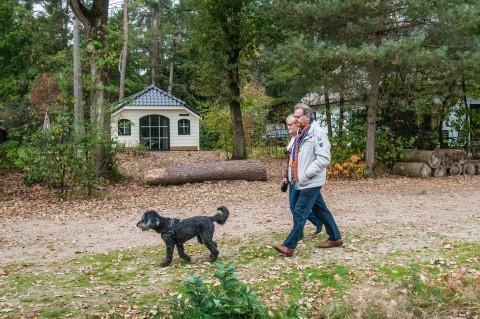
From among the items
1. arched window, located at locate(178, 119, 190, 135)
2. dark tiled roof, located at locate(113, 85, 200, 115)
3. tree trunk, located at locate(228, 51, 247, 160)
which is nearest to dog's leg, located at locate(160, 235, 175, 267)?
tree trunk, located at locate(228, 51, 247, 160)

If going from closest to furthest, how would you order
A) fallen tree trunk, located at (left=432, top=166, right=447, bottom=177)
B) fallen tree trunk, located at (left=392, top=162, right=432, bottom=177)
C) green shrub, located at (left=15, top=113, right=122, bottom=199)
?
green shrub, located at (left=15, top=113, right=122, bottom=199)
fallen tree trunk, located at (left=392, top=162, right=432, bottom=177)
fallen tree trunk, located at (left=432, top=166, right=447, bottom=177)

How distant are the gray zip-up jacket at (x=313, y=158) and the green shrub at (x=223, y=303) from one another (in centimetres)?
187

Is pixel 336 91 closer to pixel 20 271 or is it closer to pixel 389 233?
pixel 389 233

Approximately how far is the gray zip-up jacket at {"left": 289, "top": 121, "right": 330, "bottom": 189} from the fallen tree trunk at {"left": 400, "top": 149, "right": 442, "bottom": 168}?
1125 centimetres

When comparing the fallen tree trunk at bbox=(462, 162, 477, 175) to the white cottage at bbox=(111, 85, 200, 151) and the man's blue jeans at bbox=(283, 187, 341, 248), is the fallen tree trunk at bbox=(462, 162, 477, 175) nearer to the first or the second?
the man's blue jeans at bbox=(283, 187, 341, 248)

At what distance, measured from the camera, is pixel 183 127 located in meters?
30.7

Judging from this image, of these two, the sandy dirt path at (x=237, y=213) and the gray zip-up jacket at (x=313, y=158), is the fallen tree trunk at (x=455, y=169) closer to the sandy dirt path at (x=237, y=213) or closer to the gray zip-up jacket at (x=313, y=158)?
the sandy dirt path at (x=237, y=213)

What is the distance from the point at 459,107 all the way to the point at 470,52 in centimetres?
602

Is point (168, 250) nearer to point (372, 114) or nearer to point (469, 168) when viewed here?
point (372, 114)

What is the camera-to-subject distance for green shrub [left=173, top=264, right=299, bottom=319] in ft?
14.3

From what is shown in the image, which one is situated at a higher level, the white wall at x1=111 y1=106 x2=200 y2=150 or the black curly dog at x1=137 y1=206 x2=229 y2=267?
the white wall at x1=111 y1=106 x2=200 y2=150

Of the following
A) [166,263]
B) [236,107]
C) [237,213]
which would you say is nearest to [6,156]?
[236,107]

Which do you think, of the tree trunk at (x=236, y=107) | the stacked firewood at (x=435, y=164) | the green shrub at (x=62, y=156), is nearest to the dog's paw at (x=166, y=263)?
the green shrub at (x=62, y=156)

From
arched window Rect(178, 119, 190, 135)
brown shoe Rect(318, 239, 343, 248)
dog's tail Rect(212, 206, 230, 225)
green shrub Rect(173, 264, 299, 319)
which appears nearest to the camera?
green shrub Rect(173, 264, 299, 319)
